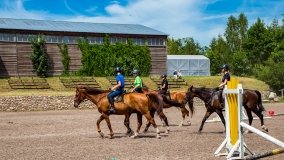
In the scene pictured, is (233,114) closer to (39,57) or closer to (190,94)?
(190,94)

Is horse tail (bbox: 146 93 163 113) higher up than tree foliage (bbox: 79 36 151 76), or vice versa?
tree foliage (bbox: 79 36 151 76)

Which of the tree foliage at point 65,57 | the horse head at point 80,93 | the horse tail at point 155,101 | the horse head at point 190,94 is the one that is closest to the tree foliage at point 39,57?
the tree foliage at point 65,57

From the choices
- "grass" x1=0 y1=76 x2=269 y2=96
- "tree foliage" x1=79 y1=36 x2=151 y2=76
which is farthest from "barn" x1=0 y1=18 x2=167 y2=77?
"grass" x1=0 y1=76 x2=269 y2=96

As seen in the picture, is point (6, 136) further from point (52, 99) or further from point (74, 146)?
point (52, 99)

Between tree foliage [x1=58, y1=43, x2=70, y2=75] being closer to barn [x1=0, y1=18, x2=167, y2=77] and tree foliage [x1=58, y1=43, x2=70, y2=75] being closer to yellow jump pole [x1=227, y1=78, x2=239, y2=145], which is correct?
barn [x1=0, y1=18, x2=167, y2=77]

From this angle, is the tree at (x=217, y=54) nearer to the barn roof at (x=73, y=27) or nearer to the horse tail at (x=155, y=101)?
the barn roof at (x=73, y=27)

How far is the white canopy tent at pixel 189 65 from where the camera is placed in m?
73.4

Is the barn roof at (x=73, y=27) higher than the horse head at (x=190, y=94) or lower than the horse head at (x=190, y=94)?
higher

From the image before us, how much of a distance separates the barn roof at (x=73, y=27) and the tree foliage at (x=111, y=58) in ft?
7.38

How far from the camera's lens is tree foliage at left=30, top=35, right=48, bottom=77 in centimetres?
5447

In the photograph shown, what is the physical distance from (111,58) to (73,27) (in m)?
7.04

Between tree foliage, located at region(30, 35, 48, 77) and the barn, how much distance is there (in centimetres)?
93

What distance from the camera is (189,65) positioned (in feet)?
246

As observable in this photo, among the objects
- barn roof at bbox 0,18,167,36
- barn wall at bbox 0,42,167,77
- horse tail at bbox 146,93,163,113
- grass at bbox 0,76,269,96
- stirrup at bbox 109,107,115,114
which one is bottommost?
grass at bbox 0,76,269,96
